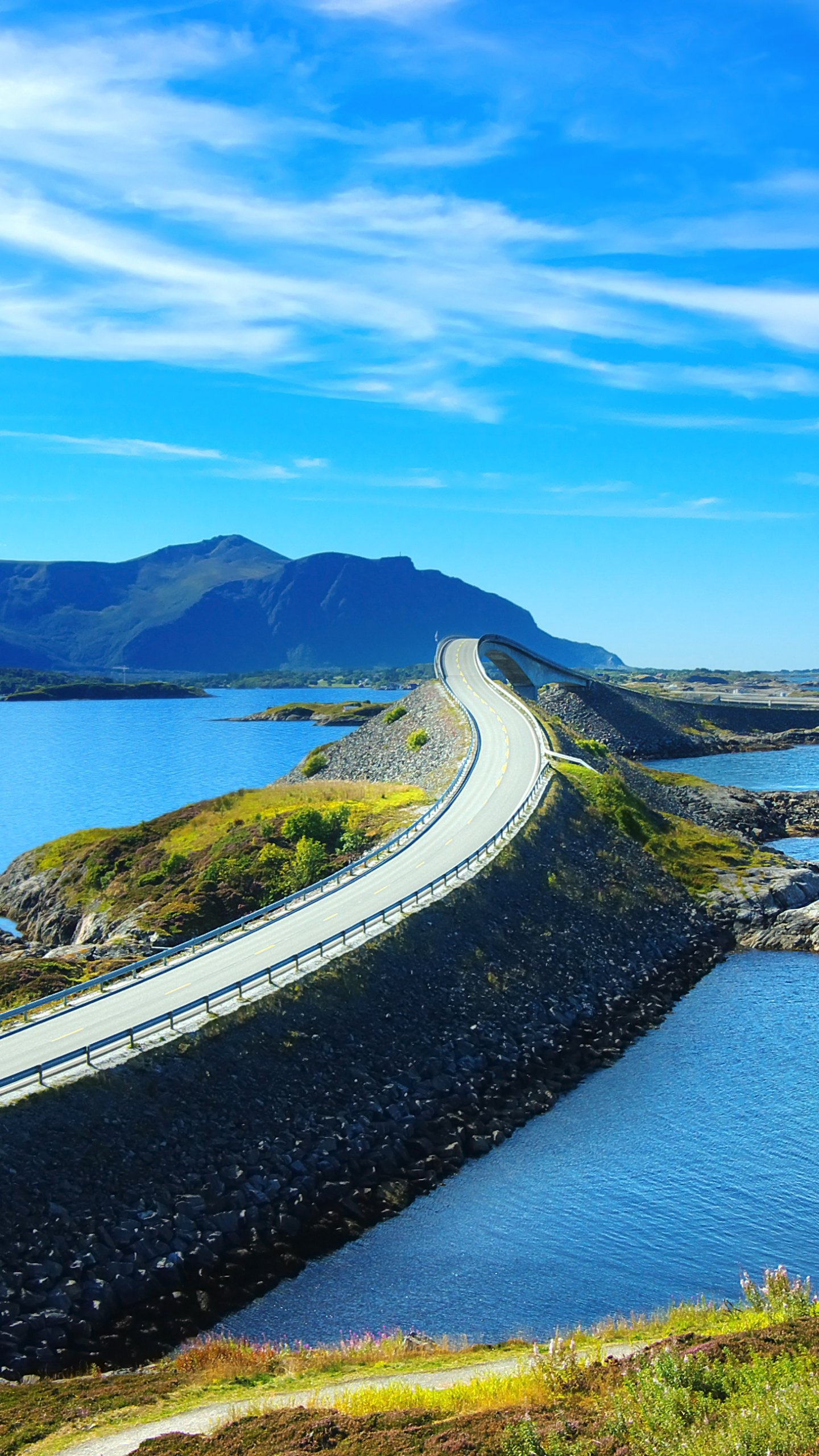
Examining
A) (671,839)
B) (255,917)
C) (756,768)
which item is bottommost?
(255,917)

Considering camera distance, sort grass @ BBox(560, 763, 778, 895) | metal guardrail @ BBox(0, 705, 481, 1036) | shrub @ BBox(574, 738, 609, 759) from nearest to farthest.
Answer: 1. metal guardrail @ BBox(0, 705, 481, 1036)
2. grass @ BBox(560, 763, 778, 895)
3. shrub @ BBox(574, 738, 609, 759)

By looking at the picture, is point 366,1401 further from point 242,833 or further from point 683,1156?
point 242,833

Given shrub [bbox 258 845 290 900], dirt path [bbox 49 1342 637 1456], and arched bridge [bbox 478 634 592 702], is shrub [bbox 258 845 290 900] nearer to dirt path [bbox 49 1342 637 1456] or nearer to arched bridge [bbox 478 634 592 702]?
dirt path [bbox 49 1342 637 1456]

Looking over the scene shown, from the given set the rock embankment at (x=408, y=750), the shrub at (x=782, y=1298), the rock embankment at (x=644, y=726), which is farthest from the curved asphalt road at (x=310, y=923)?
the rock embankment at (x=644, y=726)

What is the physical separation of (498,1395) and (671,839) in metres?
58.6

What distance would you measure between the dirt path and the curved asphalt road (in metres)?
12.6

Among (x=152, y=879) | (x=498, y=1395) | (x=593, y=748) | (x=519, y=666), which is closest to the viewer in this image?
(x=498, y=1395)

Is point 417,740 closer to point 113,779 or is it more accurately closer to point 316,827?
point 316,827

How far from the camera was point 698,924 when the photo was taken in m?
60.7

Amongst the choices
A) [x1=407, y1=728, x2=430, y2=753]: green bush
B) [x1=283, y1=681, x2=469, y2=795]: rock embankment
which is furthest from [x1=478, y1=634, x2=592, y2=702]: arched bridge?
[x1=407, y1=728, x2=430, y2=753]: green bush

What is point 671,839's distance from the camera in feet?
240

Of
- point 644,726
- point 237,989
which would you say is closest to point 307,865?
point 237,989

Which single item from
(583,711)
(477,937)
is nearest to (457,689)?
(583,711)

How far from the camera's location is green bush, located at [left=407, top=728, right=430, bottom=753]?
88375 millimetres
